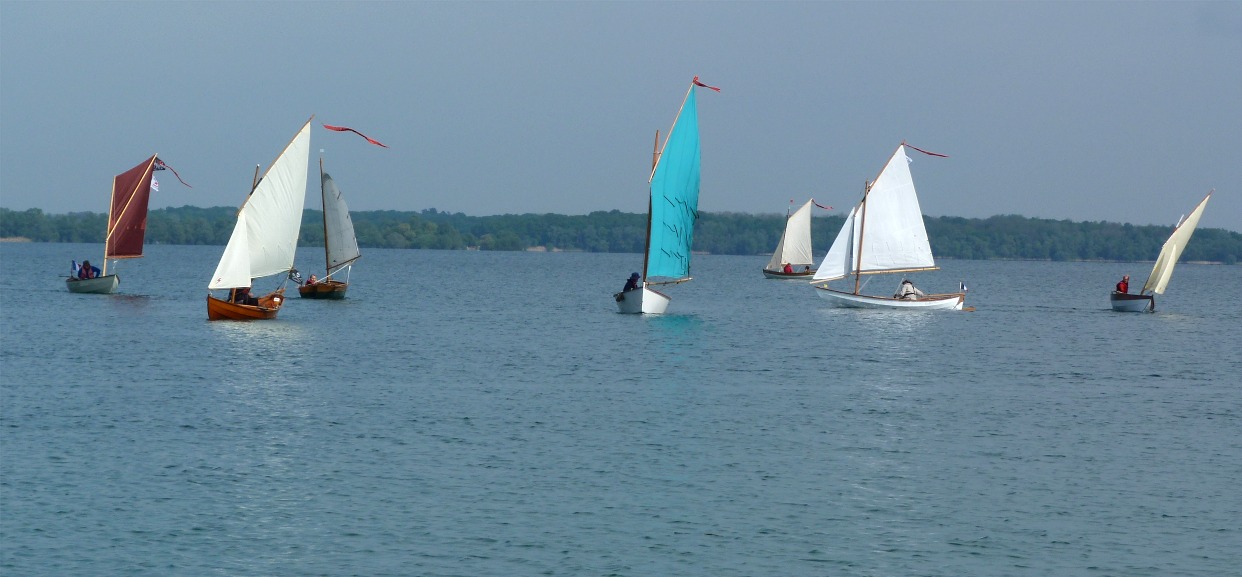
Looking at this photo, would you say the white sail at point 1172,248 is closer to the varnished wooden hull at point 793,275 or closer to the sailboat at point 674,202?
the sailboat at point 674,202

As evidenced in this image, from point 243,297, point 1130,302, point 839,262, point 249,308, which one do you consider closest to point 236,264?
point 249,308

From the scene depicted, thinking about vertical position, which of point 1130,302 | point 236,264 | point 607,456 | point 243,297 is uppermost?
point 1130,302

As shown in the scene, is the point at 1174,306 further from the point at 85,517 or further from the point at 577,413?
the point at 85,517

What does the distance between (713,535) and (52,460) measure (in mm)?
14453

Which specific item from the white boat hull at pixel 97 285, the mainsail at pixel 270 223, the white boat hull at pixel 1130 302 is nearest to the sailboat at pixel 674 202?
the mainsail at pixel 270 223

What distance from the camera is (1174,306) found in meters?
107

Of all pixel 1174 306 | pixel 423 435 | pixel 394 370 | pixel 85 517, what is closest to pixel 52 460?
pixel 85 517

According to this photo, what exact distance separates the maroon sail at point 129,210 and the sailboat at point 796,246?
69.4 meters

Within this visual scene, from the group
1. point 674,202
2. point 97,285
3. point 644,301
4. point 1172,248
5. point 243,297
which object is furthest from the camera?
point 97,285

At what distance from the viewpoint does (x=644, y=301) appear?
7006 centimetres

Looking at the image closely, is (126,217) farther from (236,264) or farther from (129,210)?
(236,264)

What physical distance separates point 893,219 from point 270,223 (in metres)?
35.8

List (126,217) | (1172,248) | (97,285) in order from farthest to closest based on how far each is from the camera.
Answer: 1. (97,285)
2. (126,217)
3. (1172,248)

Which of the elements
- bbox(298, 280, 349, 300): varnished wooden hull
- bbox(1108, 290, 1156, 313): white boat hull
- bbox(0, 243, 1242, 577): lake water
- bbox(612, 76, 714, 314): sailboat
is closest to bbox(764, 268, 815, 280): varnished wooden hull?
bbox(1108, 290, 1156, 313): white boat hull
